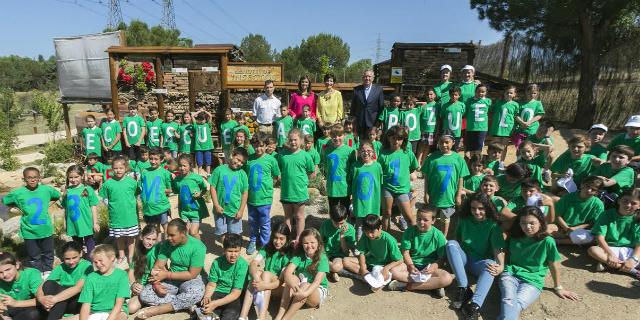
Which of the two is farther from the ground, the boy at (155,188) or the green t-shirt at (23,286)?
the boy at (155,188)

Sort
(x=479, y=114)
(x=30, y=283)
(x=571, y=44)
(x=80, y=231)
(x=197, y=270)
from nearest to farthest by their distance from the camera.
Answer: (x=30, y=283) < (x=197, y=270) < (x=80, y=231) < (x=479, y=114) < (x=571, y=44)

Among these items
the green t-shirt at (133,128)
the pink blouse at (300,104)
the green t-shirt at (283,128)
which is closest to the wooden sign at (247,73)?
the green t-shirt at (133,128)

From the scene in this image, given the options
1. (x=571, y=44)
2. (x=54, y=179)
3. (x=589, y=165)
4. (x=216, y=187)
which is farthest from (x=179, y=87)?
(x=571, y=44)

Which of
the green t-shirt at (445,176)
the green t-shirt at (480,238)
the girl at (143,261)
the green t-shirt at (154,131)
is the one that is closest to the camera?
the girl at (143,261)

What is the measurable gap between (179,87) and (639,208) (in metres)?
9.15

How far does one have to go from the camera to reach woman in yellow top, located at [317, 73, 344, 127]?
703 centimetres

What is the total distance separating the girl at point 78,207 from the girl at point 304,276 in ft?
8.08

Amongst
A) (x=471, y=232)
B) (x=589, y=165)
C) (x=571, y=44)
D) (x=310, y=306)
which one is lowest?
(x=310, y=306)

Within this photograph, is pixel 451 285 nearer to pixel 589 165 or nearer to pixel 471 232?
pixel 471 232

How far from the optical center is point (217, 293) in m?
4.07

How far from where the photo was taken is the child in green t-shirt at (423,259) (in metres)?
4.32

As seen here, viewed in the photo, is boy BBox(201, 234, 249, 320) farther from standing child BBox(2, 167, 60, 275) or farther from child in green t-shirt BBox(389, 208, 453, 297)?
standing child BBox(2, 167, 60, 275)

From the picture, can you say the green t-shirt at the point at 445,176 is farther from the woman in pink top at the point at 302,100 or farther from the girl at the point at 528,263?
the woman in pink top at the point at 302,100

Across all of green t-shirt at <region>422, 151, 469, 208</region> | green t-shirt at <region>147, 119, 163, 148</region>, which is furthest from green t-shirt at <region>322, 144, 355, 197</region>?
green t-shirt at <region>147, 119, 163, 148</region>
